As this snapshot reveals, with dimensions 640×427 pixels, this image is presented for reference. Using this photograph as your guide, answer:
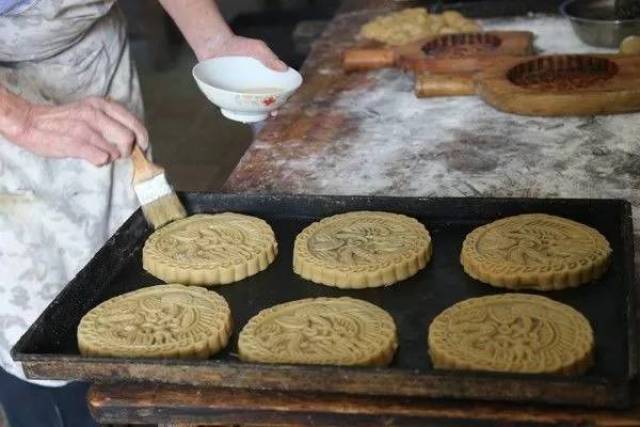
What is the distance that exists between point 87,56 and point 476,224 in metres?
1.23

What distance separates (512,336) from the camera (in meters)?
1.49

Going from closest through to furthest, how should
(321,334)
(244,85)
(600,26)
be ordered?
(321,334) → (244,85) → (600,26)

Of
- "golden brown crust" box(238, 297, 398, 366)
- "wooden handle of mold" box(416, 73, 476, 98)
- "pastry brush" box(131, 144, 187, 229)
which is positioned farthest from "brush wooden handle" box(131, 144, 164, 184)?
"wooden handle of mold" box(416, 73, 476, 98)

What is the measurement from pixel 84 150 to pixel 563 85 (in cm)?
146

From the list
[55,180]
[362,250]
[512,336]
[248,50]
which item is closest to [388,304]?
[362,250]

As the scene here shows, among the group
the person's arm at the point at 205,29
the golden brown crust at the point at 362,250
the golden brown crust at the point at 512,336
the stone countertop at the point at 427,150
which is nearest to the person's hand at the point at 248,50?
the person's arm at the point at 205,29

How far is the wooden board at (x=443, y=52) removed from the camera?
9.56ft

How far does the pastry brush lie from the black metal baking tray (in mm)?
46

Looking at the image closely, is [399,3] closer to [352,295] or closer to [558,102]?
[558,102]

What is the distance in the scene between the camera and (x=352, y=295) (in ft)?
5.80

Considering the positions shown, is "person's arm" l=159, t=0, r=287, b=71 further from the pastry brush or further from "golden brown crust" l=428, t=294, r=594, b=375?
"golden brown crust" l=428, t=294, r=594, b=375

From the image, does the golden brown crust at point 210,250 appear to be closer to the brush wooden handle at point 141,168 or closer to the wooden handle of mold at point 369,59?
the brush wooden handle at point 141,168

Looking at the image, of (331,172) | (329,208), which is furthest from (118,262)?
(331,172)

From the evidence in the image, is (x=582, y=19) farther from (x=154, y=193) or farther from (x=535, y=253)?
(x=154, y=193)
